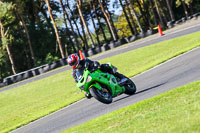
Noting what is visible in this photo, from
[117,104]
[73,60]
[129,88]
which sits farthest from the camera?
[129,88]

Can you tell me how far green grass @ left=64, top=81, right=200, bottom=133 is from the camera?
573 centimetres

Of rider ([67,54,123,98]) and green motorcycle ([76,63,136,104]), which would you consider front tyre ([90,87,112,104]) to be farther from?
rider ([67,54,123,98])

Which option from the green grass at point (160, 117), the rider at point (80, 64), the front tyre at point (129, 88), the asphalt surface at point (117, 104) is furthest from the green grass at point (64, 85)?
the green grass at point (160, 117)

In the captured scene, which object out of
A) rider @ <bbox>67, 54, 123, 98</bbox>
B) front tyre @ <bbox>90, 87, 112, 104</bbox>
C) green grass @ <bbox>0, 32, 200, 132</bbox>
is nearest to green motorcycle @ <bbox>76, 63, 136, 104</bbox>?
front tyre @ <bbox>90, 87, 112, 104</bbox>

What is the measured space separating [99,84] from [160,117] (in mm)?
4205

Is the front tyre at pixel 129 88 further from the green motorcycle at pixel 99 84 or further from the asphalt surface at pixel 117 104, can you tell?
the green motorcycle at pixel 99 84

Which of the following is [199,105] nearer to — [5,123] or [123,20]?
[5,123]

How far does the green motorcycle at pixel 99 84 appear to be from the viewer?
33.8 ft

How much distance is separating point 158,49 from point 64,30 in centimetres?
4116

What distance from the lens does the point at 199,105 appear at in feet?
21.4

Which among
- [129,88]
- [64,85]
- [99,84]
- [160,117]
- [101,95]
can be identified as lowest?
[64,85]

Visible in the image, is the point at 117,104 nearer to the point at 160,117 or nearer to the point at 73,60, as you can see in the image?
the point at 73,60

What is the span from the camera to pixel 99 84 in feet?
34.8

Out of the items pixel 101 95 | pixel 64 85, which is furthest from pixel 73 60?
pixel 64 85
